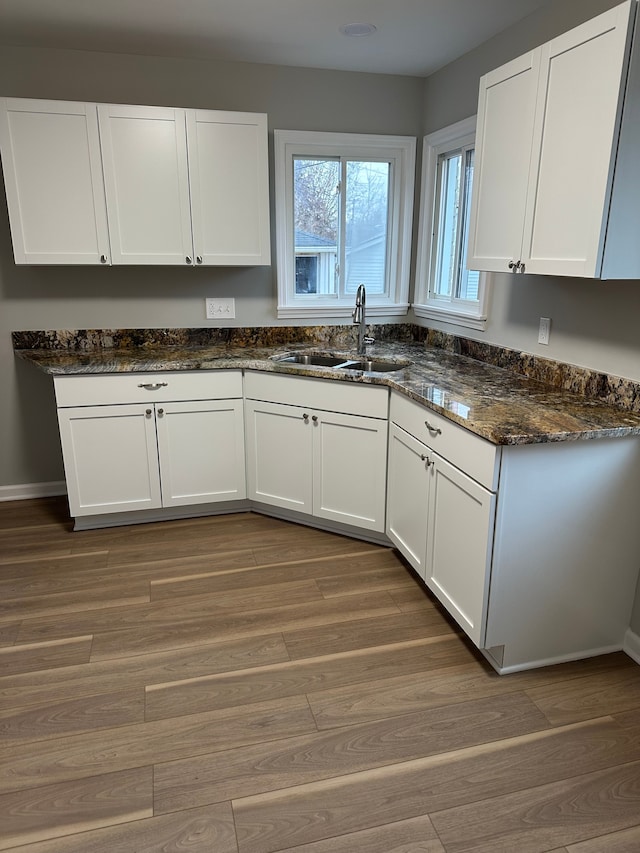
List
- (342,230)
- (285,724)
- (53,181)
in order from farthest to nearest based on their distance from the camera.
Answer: (342,230)
(53,181)
(285,724)

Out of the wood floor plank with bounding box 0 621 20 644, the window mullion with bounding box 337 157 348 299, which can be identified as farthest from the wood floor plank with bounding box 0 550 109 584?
the window mullion with bounding box 337 157 348 299

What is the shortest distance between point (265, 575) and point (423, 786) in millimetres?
1258

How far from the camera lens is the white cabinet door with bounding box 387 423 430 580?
2467mm

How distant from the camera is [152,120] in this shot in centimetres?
295

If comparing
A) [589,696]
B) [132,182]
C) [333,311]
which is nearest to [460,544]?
[589,696]

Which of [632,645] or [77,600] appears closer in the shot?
[632,645]

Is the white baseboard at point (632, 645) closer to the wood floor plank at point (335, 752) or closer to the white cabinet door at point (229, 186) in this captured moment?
the wood floor plank at point (335, 752)

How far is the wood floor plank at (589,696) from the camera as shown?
193 centimetres

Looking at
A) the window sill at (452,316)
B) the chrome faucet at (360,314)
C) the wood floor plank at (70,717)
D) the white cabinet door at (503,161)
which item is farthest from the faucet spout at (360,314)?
the wood floor plank at (70,717)

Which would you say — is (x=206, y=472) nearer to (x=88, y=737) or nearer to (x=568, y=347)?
(x=88, y=737)

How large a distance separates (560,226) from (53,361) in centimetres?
244

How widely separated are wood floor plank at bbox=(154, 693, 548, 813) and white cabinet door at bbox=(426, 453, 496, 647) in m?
0.26

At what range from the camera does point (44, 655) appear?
2191 millimetres

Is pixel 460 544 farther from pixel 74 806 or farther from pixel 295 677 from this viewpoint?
pixel 74 806
